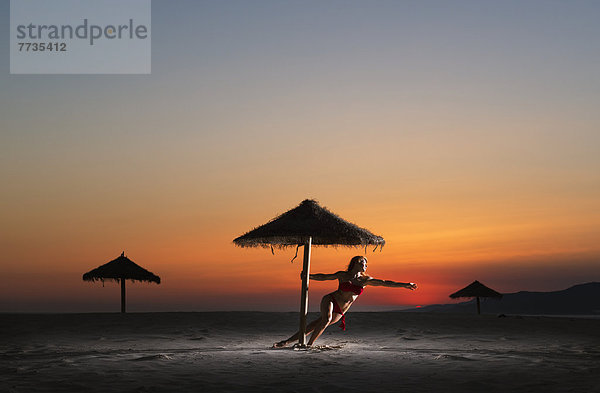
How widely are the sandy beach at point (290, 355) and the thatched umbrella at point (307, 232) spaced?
5.51 ft

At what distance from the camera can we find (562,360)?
11172 mm

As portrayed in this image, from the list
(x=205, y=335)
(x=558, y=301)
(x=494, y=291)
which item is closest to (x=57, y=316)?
(x=205, y=335)

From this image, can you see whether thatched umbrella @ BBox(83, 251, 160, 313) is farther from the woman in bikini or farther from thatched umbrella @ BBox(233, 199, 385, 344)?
the woman in bikini

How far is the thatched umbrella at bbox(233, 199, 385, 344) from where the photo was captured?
12.8 meters

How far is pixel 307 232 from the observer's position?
12.7 metres

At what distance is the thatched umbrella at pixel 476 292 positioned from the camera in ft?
98.2

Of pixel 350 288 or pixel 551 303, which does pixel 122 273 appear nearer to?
pixel 350 288

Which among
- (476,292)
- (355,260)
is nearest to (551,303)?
(476,292)

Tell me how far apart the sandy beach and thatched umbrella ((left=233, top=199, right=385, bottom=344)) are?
1.68 metres

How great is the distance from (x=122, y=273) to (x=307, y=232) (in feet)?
51.6

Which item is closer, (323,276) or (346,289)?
(346,289)

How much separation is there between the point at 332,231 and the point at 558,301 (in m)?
121

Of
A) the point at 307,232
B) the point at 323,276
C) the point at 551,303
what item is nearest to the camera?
the point at 307,232

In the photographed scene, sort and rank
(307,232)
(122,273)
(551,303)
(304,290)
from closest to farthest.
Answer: (307,232)
(304,290)
(122,273)
(551,303)
